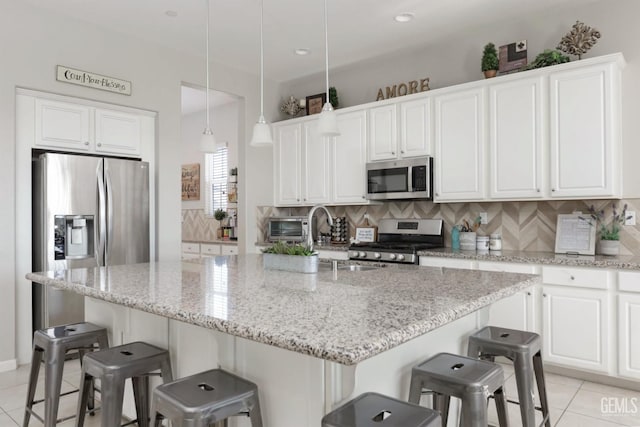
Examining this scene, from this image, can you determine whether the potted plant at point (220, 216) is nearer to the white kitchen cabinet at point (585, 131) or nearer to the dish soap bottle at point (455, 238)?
the dish soap bottle at point (455, 238)

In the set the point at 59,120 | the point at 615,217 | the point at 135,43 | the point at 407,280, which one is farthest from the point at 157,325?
the point at 615,217

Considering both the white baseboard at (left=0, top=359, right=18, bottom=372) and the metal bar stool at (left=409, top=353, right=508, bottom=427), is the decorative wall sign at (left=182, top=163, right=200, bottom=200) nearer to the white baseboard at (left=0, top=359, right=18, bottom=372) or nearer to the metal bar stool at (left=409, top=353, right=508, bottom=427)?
the white baseboard at (left=0, top=359, right=18, bottom=372)

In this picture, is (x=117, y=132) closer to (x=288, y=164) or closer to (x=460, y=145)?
(x=288, y=164)

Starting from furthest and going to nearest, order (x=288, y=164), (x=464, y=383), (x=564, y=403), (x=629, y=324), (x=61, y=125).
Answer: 1. (x=288, y=164)
2. (x=61, y=125)
3. (x=629, y=324)
4. (x=564, y=403)
5. (x=464, y=383)

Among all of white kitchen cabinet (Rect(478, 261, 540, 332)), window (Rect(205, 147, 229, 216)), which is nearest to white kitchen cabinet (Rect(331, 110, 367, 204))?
white kitchen cabinet (Rect(478, 261, 540, 332))

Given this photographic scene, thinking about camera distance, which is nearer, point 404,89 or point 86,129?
point 86,129

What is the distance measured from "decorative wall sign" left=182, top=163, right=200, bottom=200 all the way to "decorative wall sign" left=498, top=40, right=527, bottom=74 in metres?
4.80

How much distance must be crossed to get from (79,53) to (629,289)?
178 inches

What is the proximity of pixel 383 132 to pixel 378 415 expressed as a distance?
3.38 metres

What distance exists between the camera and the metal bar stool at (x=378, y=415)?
49.9 inches

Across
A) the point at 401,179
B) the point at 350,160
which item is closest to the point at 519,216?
the point at 401,179

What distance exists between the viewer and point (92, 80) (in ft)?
12.6

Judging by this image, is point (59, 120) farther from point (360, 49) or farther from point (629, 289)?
point (629, 289)

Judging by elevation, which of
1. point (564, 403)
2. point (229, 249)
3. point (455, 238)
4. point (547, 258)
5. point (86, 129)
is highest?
point (86, 129)
